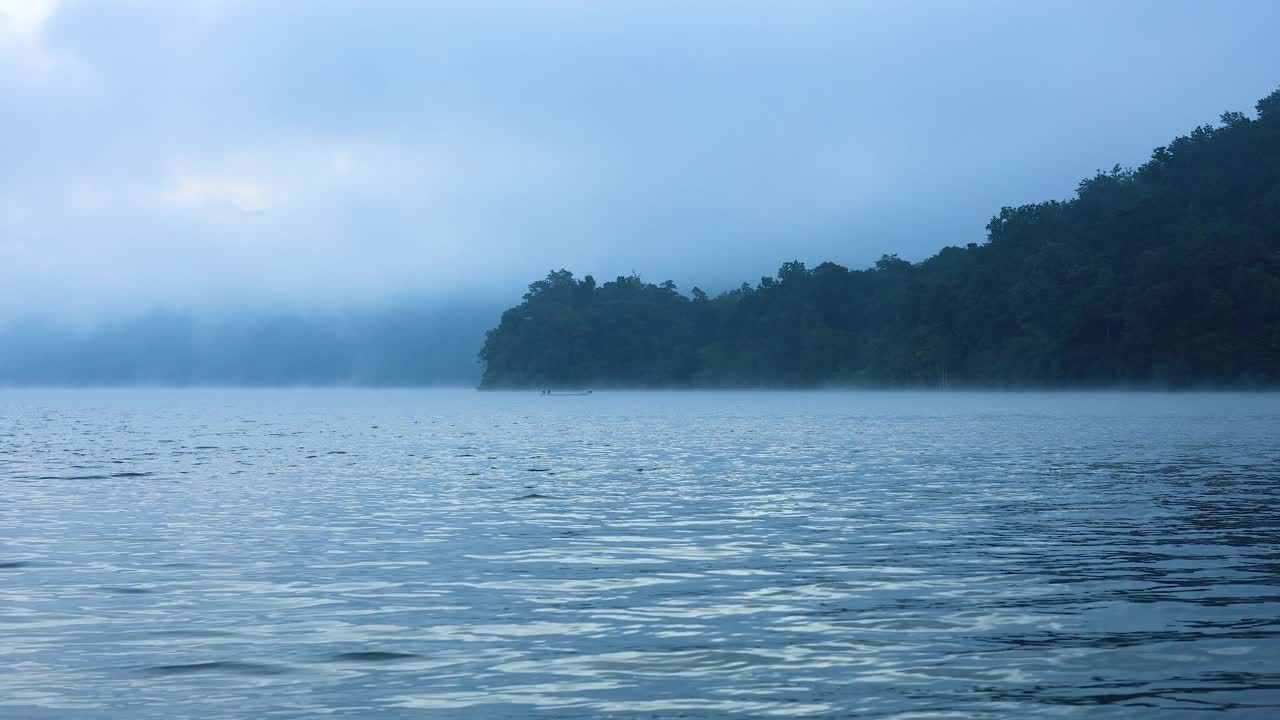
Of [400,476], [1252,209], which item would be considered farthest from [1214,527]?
[1252,209]

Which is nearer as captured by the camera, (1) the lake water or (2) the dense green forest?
(1) the lake water

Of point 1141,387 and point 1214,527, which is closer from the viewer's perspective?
point 1214,527

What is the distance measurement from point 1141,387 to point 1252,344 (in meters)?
15.2

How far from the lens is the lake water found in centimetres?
1200

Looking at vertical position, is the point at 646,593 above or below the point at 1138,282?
below

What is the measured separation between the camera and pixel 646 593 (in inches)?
679

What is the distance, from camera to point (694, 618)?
1541cm

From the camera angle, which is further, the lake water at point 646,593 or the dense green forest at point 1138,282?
the dense green forest at point 1138,282

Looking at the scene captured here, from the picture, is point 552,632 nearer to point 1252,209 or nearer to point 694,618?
point 694,618

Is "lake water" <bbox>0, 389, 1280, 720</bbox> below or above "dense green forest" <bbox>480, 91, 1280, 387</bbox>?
below

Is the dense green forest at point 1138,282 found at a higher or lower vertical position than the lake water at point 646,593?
higher

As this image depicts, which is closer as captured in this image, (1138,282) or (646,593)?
(646,593)

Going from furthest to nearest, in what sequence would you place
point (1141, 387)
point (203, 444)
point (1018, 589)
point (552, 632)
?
point (1141, 387)
point (203, 444)
point (1018, 589)
point (552, 632)

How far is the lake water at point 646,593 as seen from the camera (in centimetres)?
1200
